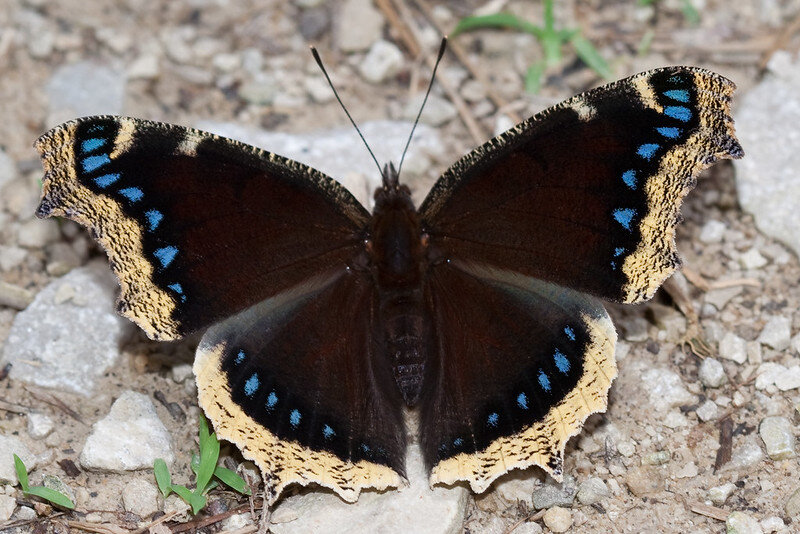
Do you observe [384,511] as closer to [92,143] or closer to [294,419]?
[294,419]

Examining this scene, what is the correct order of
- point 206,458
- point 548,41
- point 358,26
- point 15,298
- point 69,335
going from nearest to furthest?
point 206,458 → point 69,335 → point 15,298 → point 548,41 → point 358,26

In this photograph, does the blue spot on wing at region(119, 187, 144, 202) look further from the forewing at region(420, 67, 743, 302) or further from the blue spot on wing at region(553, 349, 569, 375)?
the blue spot on wing at region(553, 349, 569, 375)

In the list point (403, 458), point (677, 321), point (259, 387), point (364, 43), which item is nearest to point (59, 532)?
point (259, 387)

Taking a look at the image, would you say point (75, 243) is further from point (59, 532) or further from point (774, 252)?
point (774, 252)

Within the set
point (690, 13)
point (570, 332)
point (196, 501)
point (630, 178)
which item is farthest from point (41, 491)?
point (690, 13)

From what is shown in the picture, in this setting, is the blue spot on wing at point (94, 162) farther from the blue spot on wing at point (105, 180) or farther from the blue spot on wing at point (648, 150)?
the blue spot on wing at point (648, 150)

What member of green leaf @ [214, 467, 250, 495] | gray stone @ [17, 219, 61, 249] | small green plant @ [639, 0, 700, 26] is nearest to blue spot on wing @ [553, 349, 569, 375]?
green leaf @ [214, 467, 250, 495]
